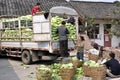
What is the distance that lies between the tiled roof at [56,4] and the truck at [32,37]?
748 cm

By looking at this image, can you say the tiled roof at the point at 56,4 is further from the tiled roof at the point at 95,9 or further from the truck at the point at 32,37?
the truck at the point at 32,37

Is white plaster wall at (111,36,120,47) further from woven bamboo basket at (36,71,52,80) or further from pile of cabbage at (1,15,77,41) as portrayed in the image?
woven bamboo basket at (36,71,52,80)

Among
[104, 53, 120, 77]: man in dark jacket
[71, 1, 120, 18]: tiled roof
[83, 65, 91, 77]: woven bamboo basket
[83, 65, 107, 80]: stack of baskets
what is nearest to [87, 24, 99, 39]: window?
[71, 1, 120, 18]: tiled roof

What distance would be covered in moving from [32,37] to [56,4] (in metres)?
13.4

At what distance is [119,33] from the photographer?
88.8ft

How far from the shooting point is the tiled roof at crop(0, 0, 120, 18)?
25578 millimetres

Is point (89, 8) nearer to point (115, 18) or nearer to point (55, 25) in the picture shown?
point (115, 18)

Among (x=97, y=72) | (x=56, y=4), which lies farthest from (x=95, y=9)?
(x=97, y=72)

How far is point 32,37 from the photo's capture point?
48.8 feet

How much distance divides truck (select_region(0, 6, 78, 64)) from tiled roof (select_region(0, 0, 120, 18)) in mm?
7485

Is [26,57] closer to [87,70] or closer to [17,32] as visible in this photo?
[17,32]

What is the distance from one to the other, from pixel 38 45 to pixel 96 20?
15469 mm

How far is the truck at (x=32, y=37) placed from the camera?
14.1 metres

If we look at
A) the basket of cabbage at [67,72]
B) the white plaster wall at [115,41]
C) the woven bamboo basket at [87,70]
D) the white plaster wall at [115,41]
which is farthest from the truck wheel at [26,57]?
the white plaster wall at [115,41]
